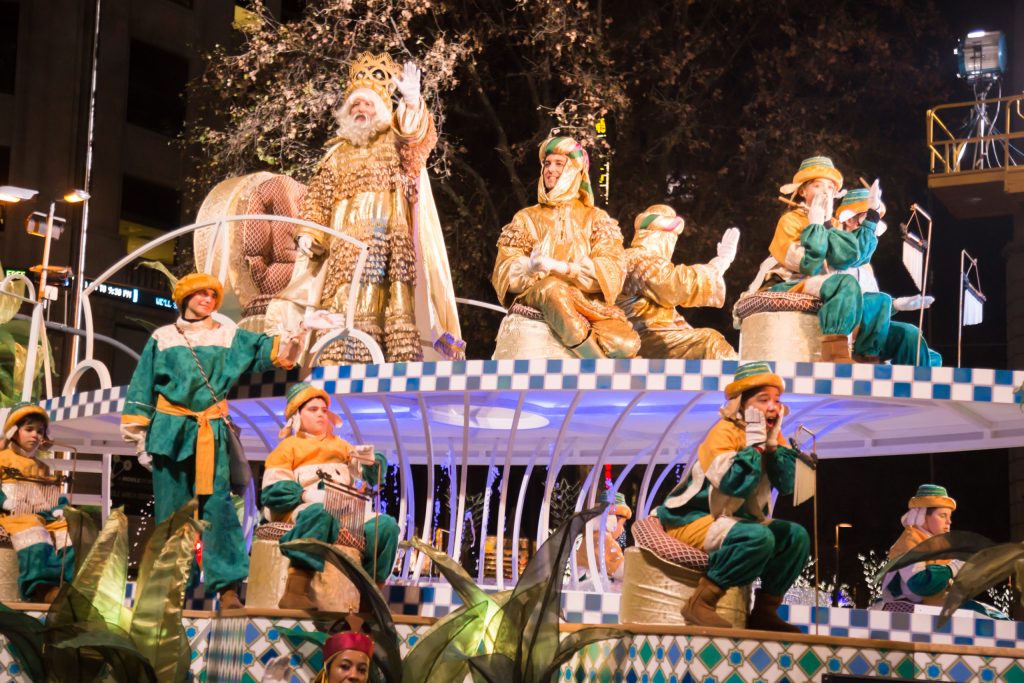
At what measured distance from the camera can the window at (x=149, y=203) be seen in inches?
1003

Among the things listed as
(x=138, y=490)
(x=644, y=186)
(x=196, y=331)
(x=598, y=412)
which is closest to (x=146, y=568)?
(x=196, y=331)

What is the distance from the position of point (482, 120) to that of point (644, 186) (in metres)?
2.59

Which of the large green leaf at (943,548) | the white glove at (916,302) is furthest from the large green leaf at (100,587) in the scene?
the white glove at (916,302)

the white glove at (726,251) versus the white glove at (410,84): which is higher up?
the white glove at (410,84)

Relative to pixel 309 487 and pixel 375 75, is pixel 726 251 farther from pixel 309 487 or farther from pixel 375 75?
pixel 309 487

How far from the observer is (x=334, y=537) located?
6.75 metres

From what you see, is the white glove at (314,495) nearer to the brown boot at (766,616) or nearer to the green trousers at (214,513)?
the green trousers at (214,513)

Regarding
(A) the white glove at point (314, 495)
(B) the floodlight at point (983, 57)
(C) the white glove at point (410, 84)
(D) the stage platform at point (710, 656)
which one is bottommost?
(D) the stage platform at point (710, 656)

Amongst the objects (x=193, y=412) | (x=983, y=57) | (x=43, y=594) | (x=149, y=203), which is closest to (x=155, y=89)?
(x=149, y=203)

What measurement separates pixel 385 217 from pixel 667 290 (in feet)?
5.78

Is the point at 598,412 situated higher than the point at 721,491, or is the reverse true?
the point at 598,412

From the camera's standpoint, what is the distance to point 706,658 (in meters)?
5.98

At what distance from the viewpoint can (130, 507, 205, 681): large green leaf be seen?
6535 millimetres

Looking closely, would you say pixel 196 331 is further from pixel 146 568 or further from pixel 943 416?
pixel 943 416
